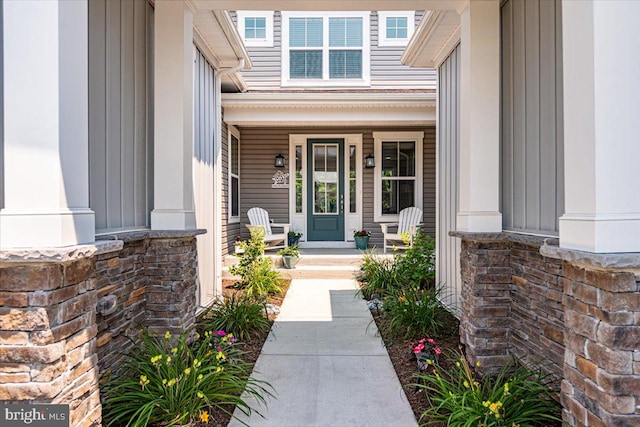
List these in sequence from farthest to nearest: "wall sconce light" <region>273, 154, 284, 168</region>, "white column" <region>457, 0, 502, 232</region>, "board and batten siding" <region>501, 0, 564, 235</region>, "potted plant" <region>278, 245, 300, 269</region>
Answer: "wall sconce light" <region>273, 154, 284, 168</region>
"potted plant" <region>278, 245, 300, 269</region>
"white column" <region>457, 0, 502, 232</region>
"board and batten siding" <region>501, 0, 564, 235</region>

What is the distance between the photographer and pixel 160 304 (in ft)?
10.4

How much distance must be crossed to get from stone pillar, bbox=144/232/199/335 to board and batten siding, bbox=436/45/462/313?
2.54m

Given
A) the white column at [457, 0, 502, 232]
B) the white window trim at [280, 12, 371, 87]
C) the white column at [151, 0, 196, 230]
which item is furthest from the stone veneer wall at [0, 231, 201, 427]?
the white window trim at [280, 12, 371, 87]

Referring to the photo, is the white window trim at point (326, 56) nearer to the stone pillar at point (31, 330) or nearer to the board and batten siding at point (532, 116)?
the board and batten siding at point (532, 116)

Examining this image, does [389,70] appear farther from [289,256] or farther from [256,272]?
[256,272]

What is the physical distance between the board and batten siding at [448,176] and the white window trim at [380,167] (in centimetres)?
355

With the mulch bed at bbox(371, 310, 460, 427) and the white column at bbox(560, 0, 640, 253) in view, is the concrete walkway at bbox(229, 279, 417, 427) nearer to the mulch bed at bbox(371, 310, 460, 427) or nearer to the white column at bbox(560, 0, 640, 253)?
the mulch bed at bbox(371, 310, 460, 427)

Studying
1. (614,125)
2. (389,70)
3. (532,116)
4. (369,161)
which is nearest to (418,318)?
(532,116)

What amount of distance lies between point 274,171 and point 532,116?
613 cm

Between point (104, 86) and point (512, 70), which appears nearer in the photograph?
point (104, 86)

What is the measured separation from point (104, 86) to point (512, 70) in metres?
2.91

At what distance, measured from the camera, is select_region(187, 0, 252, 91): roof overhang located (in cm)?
391

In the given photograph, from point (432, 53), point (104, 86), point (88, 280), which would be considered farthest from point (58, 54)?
point (432, 53)

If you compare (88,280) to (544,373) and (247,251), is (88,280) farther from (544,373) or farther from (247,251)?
(247,251)
